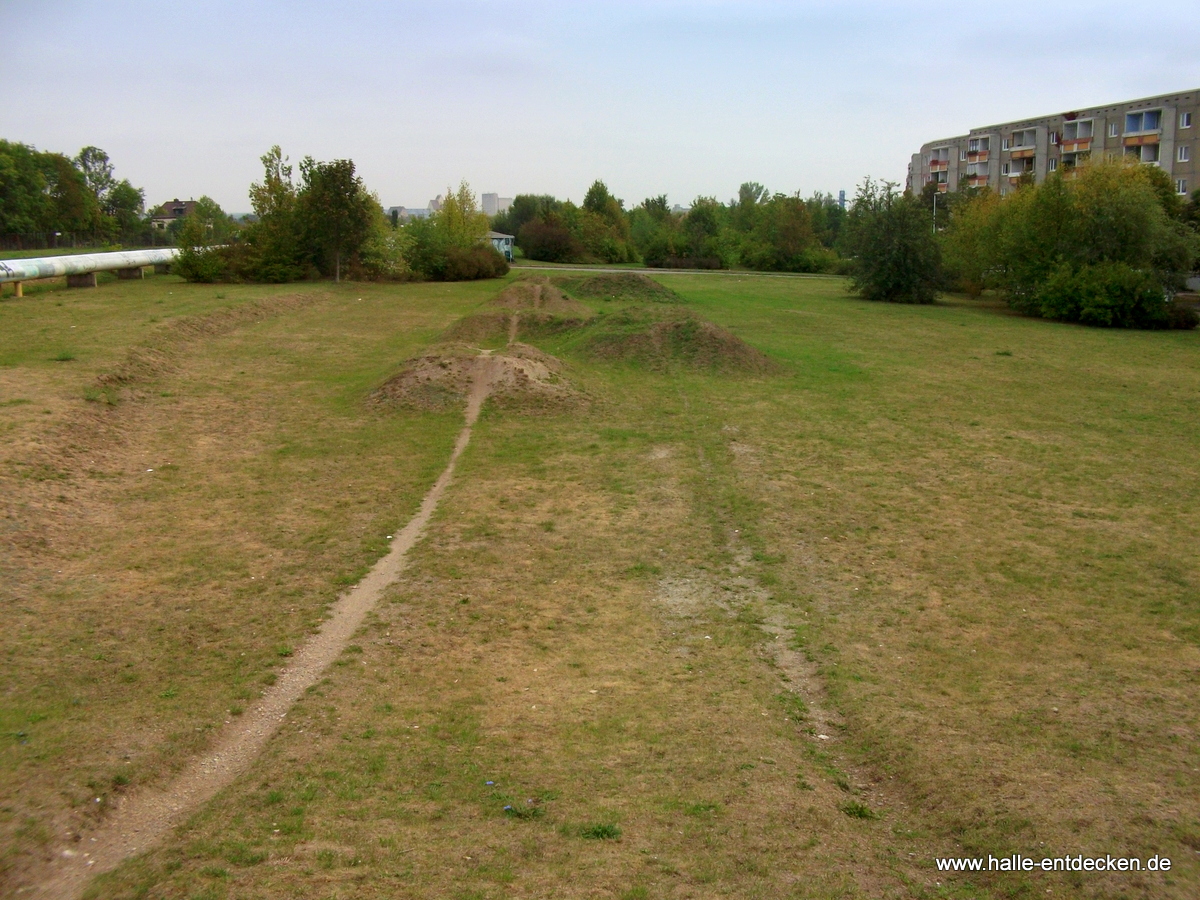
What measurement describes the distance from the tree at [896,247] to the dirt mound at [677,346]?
73.0 ft

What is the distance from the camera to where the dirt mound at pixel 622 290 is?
40.0 metres

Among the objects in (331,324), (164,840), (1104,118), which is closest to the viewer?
(164,840)

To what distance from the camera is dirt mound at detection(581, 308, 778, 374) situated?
78.0 feet

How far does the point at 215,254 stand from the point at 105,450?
30999 millimetres

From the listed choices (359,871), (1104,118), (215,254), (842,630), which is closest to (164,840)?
(359,871)

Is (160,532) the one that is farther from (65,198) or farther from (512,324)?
(65,198)

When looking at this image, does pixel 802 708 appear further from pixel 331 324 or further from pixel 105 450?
pixel 331 324

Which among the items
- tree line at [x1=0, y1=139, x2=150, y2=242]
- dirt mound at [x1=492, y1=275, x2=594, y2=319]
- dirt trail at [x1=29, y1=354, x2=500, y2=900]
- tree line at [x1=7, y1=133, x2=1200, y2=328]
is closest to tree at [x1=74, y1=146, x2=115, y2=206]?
tree line at [x1=0, y1=139, x2=150, y2=242]

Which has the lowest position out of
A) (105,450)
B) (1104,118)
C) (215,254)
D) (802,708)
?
(802,708)

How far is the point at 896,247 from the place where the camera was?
44781mm

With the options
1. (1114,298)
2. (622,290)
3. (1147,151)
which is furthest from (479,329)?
(1147,151)

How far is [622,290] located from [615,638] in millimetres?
33135

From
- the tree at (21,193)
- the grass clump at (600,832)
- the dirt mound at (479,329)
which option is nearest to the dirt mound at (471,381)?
the dirt mound at (479,329)

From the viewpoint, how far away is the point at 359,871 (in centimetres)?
519
